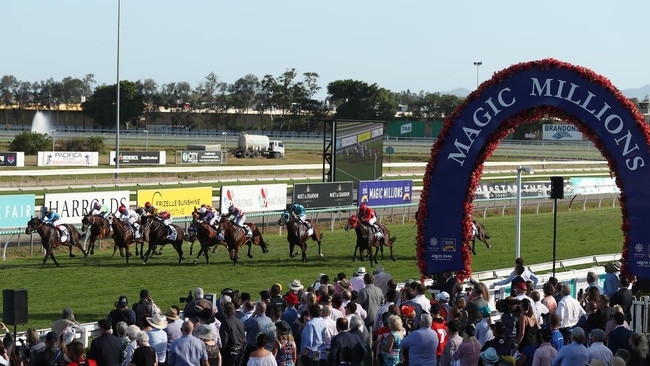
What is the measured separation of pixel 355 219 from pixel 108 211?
6875 mm

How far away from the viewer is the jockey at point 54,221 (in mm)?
20781

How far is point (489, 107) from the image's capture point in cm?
1577

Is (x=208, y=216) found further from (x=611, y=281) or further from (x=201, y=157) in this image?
(x=201, y=157)

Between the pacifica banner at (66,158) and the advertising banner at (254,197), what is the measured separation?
19413 mm

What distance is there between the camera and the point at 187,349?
8.66m

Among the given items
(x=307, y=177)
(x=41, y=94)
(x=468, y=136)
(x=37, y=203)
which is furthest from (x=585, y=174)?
(x=41, y=94)

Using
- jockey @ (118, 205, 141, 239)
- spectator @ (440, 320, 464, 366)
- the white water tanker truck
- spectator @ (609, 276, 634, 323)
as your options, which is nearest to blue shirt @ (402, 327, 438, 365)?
spectator @ (440, 320, 464, 366)

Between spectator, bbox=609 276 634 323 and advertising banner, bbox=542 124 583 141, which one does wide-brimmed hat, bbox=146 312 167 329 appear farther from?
advertising banner, bbox=542 124 583 141

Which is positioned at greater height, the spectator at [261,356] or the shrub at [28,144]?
the shrub at [28,144]

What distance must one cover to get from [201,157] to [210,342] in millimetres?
45877

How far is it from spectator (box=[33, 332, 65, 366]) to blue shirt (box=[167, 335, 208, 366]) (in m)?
0.97

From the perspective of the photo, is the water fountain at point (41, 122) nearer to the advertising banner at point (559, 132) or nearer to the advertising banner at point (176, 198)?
the advertising banner at point (559, 132)

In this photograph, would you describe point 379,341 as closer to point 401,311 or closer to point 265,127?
point 401,311

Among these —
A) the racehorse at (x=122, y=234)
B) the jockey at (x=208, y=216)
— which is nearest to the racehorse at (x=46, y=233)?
the racehorse at (x=122, y=234)
